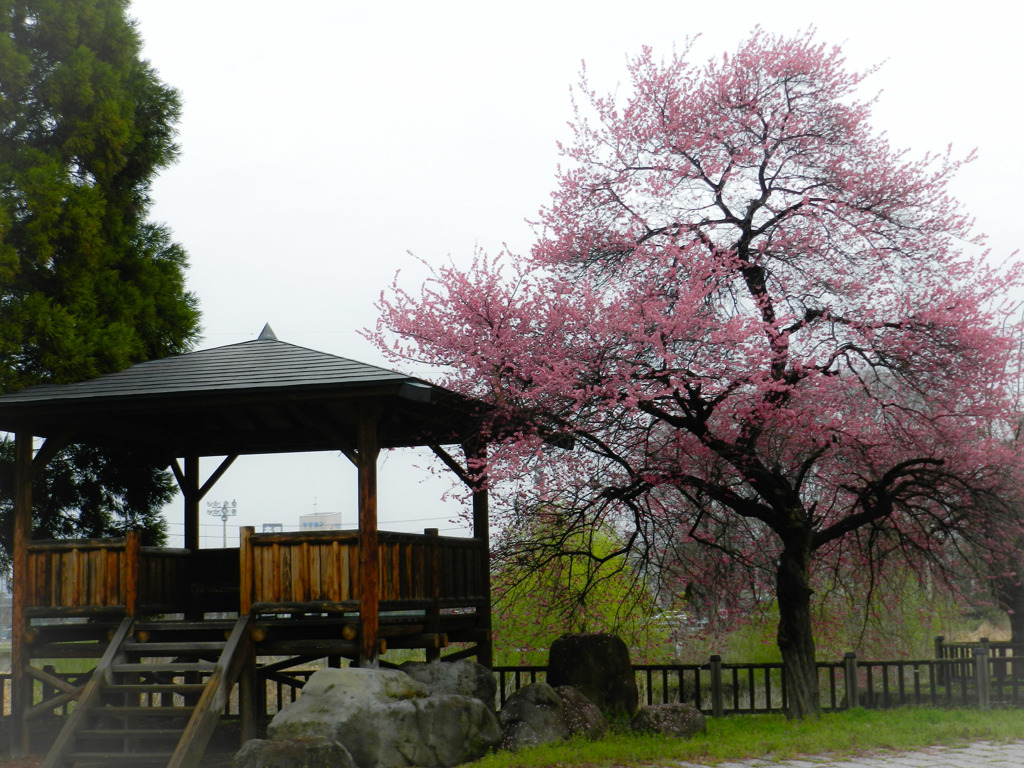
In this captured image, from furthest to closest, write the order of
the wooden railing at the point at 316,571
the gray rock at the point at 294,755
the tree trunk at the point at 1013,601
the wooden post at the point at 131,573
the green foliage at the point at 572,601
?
the tree trunk at the point at 1013,601, the green foliage at the point at 572,601, the wooden post at the point at 131,573, the wooden railing at the point at 316,571, the gray rock at the point at 294,755

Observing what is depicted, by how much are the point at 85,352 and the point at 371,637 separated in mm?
7096

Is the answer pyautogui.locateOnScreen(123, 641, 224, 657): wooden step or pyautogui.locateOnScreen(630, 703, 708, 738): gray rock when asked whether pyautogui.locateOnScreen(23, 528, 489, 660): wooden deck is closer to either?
pyautogui.locateOnScreen(123, 641, 224, 657): wooden step

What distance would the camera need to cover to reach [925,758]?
31.2 ft

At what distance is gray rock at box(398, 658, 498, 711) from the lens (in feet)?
36.1

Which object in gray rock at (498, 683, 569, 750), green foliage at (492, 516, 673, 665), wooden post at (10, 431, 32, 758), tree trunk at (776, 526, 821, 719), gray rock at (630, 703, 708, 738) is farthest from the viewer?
green foliage at (492, 516, 673, 665)

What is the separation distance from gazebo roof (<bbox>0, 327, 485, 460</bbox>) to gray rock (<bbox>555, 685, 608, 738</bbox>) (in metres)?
3.22

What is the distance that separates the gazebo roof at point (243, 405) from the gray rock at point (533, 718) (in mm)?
3111

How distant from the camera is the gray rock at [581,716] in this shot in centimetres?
1069

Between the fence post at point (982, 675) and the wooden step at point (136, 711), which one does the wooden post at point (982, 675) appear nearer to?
the fence post at point (982, 675)

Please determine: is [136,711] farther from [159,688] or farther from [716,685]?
[716,685]

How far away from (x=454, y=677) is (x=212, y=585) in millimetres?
4082

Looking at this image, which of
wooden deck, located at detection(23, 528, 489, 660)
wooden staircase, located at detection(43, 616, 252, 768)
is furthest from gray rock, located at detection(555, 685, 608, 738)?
wooden staircase, located at detection(43, 616, 252, 768)

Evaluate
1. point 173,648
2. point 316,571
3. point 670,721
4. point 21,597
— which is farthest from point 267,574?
point 670,721

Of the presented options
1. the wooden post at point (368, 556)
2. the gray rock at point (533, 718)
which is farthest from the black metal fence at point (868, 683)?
the wooden post at point (368, 556)
